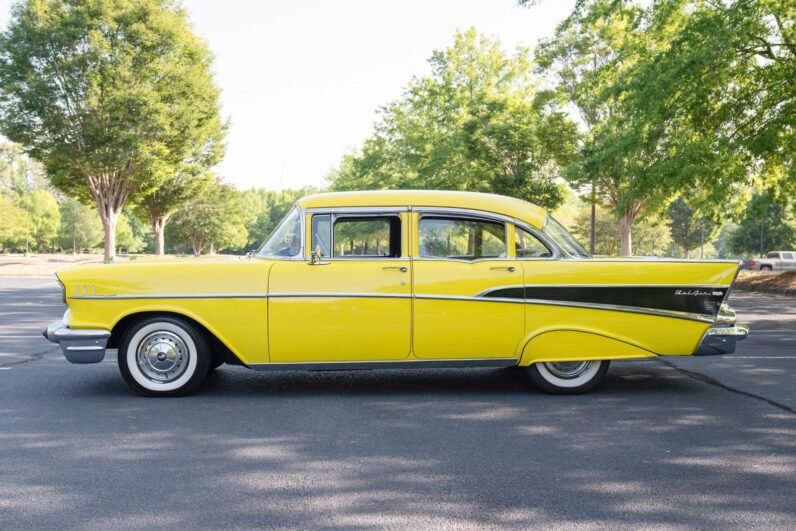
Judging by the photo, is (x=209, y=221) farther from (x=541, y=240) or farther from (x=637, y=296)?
(x=637, y=296)

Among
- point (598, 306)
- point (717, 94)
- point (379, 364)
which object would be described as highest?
point (717, 94)

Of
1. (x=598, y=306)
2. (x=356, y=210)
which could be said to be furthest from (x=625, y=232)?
(x=356, y=210)

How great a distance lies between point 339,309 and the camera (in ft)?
19.2

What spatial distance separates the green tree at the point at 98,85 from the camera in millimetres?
28188

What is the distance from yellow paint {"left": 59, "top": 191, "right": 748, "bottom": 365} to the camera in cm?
586

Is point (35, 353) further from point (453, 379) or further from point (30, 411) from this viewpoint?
point (453, 379)

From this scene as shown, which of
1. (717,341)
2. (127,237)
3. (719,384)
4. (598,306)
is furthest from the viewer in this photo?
(127,237)

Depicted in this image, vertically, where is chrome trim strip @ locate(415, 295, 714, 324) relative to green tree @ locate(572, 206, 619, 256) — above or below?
below

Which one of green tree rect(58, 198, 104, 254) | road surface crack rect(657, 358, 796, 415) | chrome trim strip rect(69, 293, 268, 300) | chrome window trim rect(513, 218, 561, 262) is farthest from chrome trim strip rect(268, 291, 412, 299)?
green tree rect(58, 198, 104, 254)

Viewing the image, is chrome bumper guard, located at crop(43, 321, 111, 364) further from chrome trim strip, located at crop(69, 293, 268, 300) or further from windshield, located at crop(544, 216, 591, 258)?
windshield, located at crop(544, 216, 591, 258)

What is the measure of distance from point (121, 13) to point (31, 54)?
397 cm

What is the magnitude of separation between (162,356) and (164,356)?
0.06ft

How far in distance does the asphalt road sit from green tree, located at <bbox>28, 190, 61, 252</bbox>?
9617 centimetres

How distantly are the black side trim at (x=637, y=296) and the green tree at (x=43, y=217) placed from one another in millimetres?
97297
